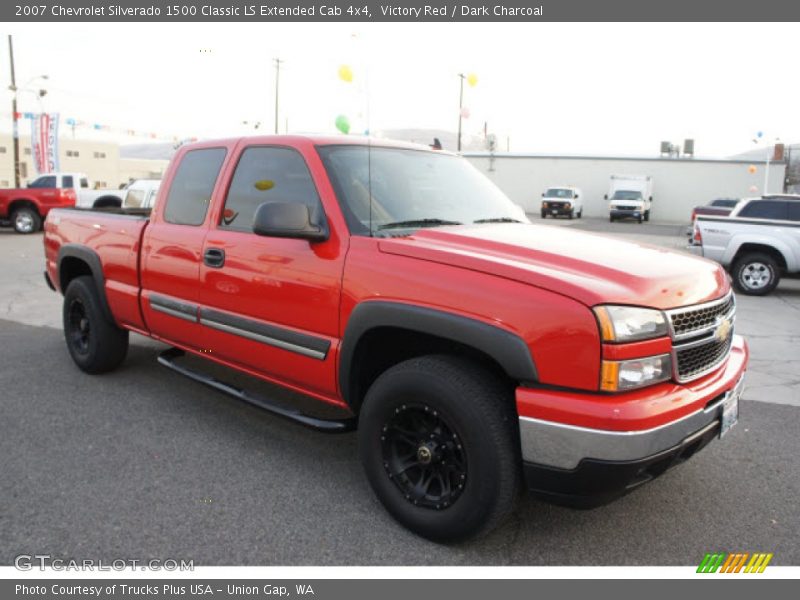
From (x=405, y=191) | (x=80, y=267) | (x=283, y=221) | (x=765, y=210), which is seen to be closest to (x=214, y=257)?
(x=283, y=221)

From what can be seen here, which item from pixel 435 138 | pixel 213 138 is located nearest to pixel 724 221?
pixel 435 138

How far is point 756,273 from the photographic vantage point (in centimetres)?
1063

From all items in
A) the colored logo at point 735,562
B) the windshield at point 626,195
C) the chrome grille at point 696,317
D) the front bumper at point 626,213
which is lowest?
the colored logo at point 735,562

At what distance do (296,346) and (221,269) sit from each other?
A: 0.78 meters

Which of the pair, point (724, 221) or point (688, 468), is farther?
point (724, 221)

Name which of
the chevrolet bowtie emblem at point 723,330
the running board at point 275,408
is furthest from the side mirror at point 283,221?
the chevrolet bowtie emblem at point 723,330

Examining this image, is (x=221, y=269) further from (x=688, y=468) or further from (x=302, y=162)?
(x=688, y=468)

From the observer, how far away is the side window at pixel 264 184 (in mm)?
3473

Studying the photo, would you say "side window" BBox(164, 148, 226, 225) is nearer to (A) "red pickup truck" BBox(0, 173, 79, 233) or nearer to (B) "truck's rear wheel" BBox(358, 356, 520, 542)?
(B) "truck's rear wheel" BBox(358, 356, 520, 542)

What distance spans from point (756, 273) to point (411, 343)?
9620 millimetres

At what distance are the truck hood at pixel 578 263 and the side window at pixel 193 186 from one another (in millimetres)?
1636

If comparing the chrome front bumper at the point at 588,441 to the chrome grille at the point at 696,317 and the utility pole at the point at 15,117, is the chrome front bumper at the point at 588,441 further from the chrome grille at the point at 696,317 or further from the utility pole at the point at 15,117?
the utility pole at the point at 15,117

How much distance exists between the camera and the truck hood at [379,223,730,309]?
2479 millimetres

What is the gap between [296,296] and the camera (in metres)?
3.27
